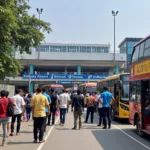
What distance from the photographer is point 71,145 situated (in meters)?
9.66

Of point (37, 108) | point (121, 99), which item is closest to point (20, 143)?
point (37, 108)

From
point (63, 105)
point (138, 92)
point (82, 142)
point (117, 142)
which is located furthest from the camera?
point (63, 105)

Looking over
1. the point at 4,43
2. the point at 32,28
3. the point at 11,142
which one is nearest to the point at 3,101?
the point at 11,142

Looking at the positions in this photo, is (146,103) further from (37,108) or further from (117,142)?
(37,108)

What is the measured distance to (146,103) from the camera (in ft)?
38.9

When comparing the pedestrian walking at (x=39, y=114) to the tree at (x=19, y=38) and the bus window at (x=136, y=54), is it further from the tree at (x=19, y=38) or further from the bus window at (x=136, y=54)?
the bus window at (x=136, y=54)

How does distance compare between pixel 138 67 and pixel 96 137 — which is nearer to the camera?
pixel 96 137

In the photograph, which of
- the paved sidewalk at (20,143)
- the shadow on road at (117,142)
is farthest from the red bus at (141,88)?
the paved sidewalk at (20,143)

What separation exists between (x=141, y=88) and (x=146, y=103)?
2.22 ft

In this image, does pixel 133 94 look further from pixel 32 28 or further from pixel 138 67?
pixel 32 28

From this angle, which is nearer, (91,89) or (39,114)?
(39,114)

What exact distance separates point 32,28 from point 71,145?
41.1 ft

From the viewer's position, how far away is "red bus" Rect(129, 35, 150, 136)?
37.7 feet

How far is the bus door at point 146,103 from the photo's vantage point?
11561mm
